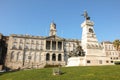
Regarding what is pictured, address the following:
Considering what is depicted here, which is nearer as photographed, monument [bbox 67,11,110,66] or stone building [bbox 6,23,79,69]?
monument [bbox 67,11,110,66]

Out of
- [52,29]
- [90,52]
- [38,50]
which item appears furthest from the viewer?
[52,29]

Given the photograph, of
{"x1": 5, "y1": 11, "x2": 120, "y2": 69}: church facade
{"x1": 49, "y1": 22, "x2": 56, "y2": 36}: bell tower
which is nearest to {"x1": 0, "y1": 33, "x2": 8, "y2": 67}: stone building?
{"x1": 5, "y1": 11, "x2": 120, "y2": 69}: church facade

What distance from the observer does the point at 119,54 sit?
3959 inches

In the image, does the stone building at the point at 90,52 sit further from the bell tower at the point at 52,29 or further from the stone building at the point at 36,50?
the bell tower at the point at 52,29

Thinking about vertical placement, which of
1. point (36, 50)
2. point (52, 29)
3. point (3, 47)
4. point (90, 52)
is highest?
point (52, 29)

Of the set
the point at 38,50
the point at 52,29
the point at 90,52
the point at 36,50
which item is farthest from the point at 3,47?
the point at 90,52

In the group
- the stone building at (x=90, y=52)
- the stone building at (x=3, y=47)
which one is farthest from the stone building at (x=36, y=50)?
the stone building at (x=90, y=52)

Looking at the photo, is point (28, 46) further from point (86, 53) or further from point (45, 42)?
point (86, 53)

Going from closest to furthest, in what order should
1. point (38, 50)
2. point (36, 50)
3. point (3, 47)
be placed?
point (3, 47) < point (36, 50) < point (38, 50)

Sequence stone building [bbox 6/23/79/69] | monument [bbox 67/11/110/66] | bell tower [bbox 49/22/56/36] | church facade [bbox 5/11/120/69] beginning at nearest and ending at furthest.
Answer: monument [bbox 67/11/110/66]
church facade [bbox 5/11/120/69]
stone building [bbox 6/23/79/69]
bell tower [bbox 49/22/56/36]

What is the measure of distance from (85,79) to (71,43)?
245 ft

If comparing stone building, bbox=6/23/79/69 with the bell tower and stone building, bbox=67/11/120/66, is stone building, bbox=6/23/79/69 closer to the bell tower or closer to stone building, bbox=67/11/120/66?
the bell tower

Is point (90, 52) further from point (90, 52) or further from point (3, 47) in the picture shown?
point (3, 47)

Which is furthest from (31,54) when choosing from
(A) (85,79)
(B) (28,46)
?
(A) (85,79)
